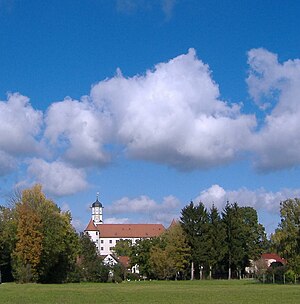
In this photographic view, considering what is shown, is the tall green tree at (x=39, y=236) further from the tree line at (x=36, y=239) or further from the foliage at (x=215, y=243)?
the foliage at (x=215, y=243)

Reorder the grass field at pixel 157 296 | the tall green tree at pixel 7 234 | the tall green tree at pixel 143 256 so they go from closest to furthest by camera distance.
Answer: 1. the grass field at pixel 157 296
2. the tall green tree at pixel 7 234
3. the tall green tree at pixel 143 256

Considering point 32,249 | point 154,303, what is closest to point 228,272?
point 32,249

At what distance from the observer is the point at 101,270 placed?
107688 millimetres

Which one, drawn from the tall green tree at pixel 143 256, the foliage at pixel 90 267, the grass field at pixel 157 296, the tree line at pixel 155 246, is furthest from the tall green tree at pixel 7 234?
Result: the tall green tree at pixel 143 256

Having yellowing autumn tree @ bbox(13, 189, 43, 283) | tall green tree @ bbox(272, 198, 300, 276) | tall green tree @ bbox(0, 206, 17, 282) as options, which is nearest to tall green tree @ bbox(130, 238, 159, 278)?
tall green tree @ bbox(0, 206, 17, 282)

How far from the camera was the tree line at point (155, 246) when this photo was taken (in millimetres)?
78000

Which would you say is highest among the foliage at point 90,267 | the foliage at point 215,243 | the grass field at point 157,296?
the foliage at point 215,243

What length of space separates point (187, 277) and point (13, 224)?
4184 cm

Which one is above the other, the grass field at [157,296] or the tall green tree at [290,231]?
the tall green tree at [290,231]

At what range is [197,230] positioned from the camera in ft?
351

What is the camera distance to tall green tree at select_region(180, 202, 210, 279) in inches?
4129

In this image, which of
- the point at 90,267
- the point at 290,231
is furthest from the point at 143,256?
the point at 290,231

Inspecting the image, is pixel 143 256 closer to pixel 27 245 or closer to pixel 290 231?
pixel 27 245

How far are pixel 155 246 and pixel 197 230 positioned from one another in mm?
9170
